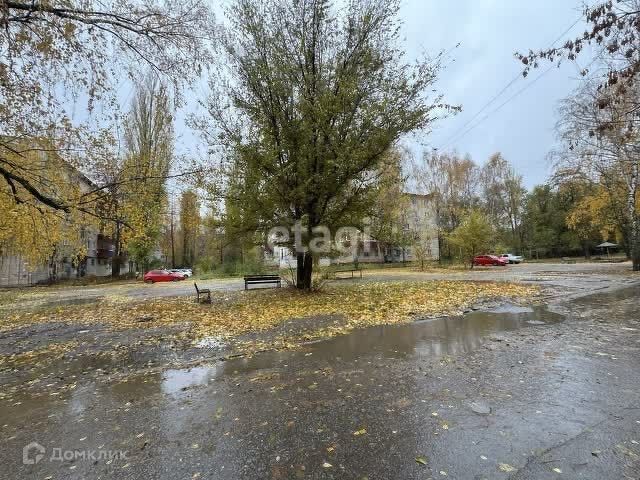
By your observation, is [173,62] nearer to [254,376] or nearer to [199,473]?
[254,376]

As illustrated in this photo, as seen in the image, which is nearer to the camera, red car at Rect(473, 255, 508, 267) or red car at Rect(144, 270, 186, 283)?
red car at Rect(144, 270, 186, 283)

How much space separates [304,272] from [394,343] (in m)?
8.72

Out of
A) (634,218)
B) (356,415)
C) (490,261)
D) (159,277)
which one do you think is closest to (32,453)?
(356,415)

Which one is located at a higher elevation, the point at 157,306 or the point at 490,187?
the point at 490,187

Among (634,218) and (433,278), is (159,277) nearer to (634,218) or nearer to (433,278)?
(433,278)

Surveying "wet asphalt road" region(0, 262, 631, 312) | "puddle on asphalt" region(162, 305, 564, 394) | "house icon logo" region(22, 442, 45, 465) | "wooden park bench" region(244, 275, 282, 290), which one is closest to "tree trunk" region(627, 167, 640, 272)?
"wet asphalt road" region(0, 262, 631, 312)

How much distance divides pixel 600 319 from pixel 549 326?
1.53m

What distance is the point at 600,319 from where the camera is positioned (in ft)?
24.9

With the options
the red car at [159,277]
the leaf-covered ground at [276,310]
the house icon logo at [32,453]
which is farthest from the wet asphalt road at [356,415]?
the red car at [159,277]

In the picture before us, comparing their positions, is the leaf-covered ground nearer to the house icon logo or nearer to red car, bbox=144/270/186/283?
the house icon logo

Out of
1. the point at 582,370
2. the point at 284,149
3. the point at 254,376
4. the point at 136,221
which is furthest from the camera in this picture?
the point at 284,149

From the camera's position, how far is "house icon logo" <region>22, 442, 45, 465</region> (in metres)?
2.98

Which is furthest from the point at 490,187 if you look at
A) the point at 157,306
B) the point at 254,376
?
the point at 254,376

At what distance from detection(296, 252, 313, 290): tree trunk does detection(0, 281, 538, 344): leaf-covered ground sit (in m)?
0.63
